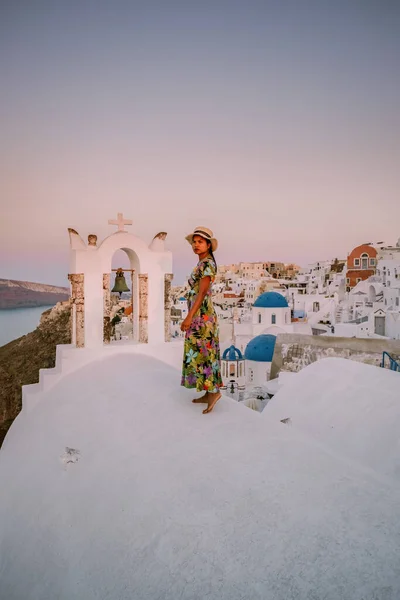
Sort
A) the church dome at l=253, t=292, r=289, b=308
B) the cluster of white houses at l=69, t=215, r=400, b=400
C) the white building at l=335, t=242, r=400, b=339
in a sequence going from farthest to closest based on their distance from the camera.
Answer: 1. the church dome at l=253, t=292, r=289, b=308
2. the white building at l=335, t=242, r=400, b=339
3. the cluster of white houses at l=69, t=215, r=400, b=400

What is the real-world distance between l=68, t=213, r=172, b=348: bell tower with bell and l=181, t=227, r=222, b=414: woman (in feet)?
6.47

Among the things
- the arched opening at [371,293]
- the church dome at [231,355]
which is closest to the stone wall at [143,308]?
the church dome at [231,355]

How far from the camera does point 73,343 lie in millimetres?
5887

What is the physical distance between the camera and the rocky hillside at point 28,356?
25234 mm

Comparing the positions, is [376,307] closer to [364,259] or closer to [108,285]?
[364,259]

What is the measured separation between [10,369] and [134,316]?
25654mm

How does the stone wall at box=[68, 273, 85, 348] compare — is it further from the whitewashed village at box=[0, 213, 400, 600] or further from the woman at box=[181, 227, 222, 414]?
the woman at box=[181, 227, 222, 414]

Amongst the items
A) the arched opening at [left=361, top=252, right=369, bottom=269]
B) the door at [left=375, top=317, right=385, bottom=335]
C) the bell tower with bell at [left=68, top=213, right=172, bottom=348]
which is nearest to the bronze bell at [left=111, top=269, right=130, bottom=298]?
the bell tower with bell at [left=68, top=213, right=172, bottom=348]

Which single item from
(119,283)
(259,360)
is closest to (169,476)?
(119,283)

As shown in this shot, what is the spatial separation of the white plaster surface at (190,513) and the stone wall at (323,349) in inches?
354

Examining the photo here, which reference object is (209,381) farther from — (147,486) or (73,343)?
(73,343)

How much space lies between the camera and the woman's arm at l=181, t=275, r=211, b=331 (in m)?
4.12

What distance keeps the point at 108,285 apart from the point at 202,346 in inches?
94.2

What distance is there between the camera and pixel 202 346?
416cm
